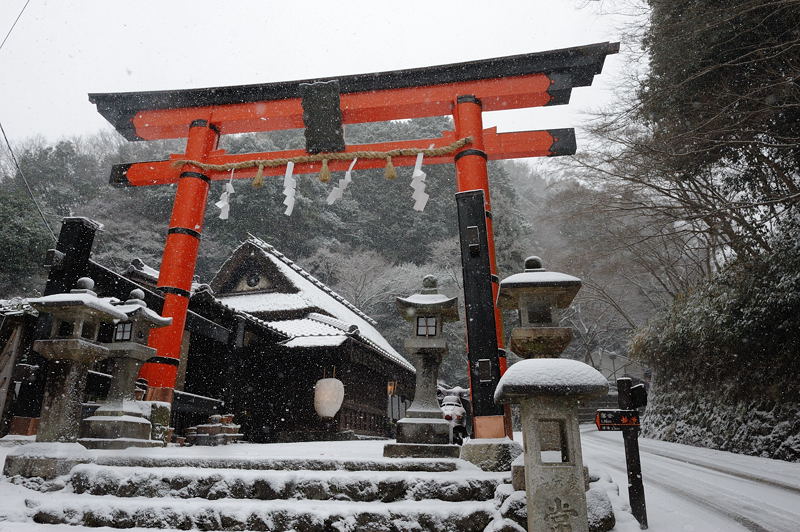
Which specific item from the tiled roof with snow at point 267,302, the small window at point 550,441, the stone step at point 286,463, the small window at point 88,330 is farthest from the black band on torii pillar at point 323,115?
the tiled roof with snow at point 267,302

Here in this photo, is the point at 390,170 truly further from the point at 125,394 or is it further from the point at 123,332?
the point at 125,394

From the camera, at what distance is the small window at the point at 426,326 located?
5555mm

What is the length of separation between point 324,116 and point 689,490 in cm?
746

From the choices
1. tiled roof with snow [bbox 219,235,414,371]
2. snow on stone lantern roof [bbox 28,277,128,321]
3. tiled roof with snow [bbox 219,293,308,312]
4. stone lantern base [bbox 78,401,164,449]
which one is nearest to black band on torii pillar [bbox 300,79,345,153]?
snow on stone lantern roof [bbox 28,277,128,321]

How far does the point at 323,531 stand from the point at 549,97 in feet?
21.5

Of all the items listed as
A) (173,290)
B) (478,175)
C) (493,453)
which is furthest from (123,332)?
(478,175)

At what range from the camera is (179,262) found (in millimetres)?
6836

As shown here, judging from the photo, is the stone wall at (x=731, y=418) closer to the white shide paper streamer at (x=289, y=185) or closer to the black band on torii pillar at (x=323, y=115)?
the black band on torii pillar at (x=323, y=115)

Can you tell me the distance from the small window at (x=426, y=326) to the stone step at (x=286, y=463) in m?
1.47

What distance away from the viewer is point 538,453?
143 inches

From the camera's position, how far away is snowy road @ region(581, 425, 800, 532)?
4641 mm

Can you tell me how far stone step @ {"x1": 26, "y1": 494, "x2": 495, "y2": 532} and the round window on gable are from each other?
11.5 metres

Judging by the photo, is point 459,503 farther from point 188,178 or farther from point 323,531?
point 188,178

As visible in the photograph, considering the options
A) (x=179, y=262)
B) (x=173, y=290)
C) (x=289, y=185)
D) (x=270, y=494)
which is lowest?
(x=270, y=494)
